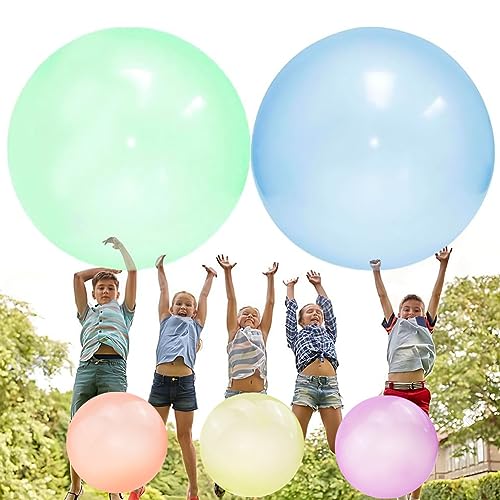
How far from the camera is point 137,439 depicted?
3068 millimetres

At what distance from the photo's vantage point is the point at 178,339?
3.60m

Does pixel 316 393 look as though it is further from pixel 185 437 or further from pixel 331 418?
pixel 185 437

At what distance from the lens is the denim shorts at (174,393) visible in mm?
3572

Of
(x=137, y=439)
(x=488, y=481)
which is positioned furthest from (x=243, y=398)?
(x=488, y=481)

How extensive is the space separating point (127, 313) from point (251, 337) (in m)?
0.54

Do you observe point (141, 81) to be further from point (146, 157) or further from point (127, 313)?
point (127, 313)

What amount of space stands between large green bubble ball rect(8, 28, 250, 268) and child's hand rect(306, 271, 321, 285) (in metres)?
0.85

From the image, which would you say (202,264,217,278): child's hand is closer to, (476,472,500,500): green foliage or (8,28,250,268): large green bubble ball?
(8,28,250,268): large green bubble ball

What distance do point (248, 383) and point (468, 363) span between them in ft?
14.3

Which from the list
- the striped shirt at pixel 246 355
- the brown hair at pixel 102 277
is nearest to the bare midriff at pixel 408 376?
the striped shirt at pixel 246 355

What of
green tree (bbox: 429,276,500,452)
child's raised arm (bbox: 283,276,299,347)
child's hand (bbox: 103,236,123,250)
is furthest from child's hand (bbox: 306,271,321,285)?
green tree (bbox: 429,276,500,452)

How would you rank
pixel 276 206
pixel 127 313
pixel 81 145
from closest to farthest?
pixel 81 145, pixel 276 206, pixel 127 313

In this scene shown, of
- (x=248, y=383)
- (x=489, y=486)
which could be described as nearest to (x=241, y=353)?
(x=248, y=383)

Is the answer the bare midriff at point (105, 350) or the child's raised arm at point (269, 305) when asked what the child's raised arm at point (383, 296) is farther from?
the bare midriff at point (105, 350)
